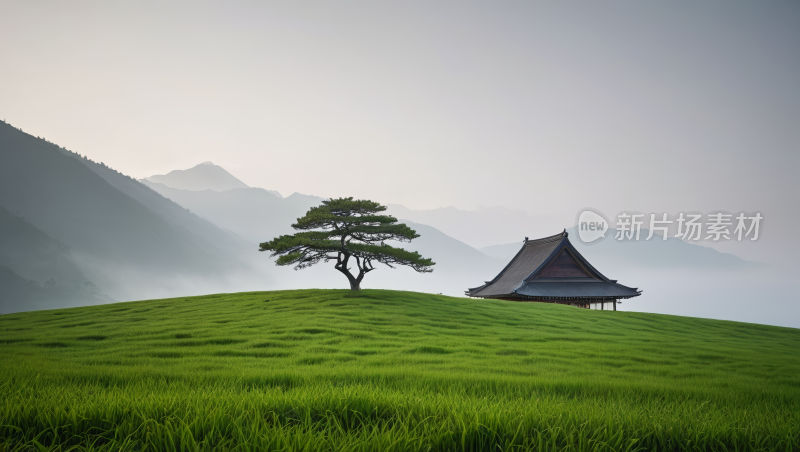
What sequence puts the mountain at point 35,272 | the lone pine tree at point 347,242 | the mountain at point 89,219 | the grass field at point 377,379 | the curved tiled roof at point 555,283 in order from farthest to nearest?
the mountain at point 89,219
the mountain at point 35,272
the curved tiled roof at point 555,283
the lone pine tree at point 347,242
the grass field at point 377,379

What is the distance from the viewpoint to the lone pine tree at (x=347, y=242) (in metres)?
21.7

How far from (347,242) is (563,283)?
20.2 metres

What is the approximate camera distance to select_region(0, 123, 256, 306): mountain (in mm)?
166750

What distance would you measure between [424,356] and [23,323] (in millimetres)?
17541

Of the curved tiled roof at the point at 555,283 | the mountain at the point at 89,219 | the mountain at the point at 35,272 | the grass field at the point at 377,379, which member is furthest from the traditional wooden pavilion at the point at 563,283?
the mountain at the point at 89,219

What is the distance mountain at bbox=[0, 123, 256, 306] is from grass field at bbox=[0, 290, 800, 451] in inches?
7305

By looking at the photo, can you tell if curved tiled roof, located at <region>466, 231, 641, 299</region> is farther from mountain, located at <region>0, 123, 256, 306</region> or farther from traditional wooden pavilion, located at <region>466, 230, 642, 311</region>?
Answer: mountain, located at <region>0, 123, 256, 306</region>

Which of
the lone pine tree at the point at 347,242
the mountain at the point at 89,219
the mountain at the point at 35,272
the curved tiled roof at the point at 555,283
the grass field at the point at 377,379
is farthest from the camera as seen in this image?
the mountain at the point at 89,219

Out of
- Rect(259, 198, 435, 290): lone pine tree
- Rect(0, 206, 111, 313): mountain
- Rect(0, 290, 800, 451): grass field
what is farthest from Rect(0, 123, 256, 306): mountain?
Rect(0, 290, 800, 451): grass field

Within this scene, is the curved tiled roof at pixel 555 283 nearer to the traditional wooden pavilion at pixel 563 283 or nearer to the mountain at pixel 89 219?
the traditional wooden pavilion at pixel 563 283

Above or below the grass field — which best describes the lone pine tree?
above

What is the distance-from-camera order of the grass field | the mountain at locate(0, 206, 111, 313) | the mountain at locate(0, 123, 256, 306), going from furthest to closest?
the mountain at locate(0, 123, 256, 306), the mountain at locate(0, 206, 111, 313), the grass field

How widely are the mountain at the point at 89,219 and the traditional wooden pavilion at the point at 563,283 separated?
603 ft

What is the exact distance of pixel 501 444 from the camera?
230 centimetres
